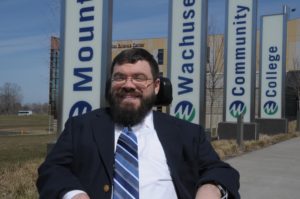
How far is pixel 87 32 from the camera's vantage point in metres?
8.06

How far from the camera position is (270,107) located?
21.6 metres

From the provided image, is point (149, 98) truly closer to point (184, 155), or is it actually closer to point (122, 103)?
point (122, 103)

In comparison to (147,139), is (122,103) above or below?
above

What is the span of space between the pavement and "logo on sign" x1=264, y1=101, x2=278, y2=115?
5.41m

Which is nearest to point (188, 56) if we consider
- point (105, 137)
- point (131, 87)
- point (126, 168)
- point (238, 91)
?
point (238, 91)

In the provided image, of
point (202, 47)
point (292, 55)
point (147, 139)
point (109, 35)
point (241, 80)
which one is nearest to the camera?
point (147, 139)

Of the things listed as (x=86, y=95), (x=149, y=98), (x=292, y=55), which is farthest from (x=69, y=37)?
(x=292, y=55)

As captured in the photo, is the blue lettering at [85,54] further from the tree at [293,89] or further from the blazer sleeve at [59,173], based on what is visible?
the tree at [293,89]

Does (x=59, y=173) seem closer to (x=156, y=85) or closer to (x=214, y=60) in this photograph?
(x=156, y=85)

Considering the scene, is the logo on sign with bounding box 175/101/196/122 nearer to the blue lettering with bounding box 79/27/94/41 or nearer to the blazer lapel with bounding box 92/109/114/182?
the blue lettering with bounding box 79/27/94/41

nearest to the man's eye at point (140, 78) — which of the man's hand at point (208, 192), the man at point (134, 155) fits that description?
the man at point (134, 155)

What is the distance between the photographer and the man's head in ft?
11.2

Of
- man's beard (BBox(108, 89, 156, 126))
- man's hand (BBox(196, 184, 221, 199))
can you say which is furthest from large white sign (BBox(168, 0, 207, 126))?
man's hand (BBox(196, 184, 221, 199))

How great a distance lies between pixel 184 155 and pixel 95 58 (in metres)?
4.85
